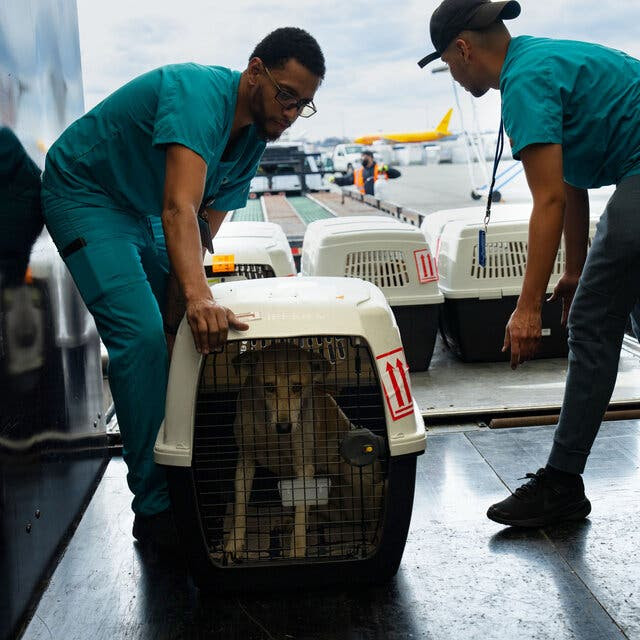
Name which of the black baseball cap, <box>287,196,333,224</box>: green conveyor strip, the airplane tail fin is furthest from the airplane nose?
the airplane tail fin

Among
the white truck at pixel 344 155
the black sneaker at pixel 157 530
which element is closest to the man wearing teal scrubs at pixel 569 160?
the black sneaker at pixel 157 530

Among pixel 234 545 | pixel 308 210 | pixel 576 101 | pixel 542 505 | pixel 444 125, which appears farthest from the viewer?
pixel 444 125

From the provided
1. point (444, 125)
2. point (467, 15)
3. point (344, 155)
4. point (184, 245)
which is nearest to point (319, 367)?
point (184, 245)

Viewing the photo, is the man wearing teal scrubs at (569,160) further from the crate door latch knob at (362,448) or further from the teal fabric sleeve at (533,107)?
the crate door latch knob at (362,448)

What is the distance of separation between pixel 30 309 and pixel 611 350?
56.2 inches

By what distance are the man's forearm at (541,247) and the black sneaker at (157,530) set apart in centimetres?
107

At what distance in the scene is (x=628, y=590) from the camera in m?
1.78

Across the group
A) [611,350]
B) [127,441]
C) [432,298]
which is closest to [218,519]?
[127,441]

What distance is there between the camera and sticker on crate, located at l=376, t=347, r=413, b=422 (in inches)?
66.7

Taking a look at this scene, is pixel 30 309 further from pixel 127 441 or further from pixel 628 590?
pixel 628 590

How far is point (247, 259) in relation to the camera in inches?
128

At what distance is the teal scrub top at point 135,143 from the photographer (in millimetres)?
1932

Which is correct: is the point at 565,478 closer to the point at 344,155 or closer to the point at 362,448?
the point at 362,448

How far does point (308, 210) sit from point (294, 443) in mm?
8042
